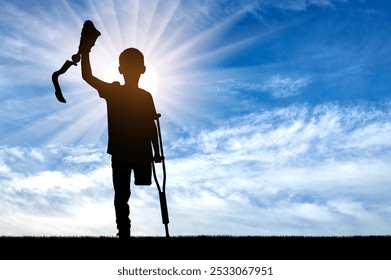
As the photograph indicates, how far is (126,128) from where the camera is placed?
1019 cm

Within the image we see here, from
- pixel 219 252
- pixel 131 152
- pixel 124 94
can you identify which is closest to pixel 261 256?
pixel 219 252

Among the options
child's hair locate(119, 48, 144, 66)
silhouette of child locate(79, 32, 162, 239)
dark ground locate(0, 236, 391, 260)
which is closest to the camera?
dark ground locate(0, 236, 391, 260)

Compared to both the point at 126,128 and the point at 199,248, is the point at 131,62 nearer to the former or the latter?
the point at 126,128

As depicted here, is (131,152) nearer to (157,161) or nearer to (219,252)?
(157,161)

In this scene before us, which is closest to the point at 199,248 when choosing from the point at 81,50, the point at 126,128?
the point at 126,128

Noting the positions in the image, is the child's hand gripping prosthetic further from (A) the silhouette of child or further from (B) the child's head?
(B) the child's head

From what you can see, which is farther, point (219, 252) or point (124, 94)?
point (124, 94)

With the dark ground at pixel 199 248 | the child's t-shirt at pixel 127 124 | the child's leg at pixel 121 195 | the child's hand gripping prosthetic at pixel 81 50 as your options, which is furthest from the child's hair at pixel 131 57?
the dark ground at pixel 199 248

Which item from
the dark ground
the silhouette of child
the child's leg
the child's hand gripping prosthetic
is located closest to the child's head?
the silhouette of child

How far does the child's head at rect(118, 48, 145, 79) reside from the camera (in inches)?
403

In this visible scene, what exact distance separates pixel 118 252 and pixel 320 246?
364 cm

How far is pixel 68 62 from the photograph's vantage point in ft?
33.1

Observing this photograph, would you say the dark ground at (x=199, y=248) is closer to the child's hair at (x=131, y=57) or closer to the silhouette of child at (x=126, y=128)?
the silhouette of child at (x=126, y=128)

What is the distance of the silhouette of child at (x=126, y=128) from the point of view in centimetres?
1000
